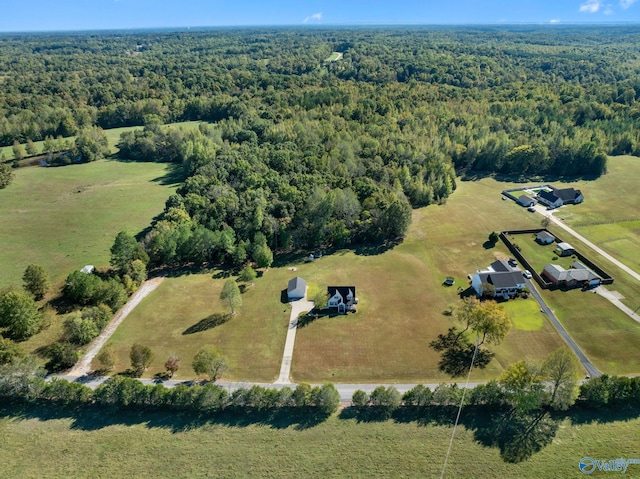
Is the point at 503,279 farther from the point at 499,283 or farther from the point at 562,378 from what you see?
the point at 562,378

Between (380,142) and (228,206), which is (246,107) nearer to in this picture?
(380,142)

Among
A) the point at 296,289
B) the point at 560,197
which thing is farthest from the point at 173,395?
the point at 560,197

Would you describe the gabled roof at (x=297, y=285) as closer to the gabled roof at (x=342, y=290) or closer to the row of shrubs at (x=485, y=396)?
the gabled roof at (x=342, y=290)

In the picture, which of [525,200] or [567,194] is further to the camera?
[567,194]

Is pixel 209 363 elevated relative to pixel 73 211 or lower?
lower

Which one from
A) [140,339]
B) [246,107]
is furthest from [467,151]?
[140,339]

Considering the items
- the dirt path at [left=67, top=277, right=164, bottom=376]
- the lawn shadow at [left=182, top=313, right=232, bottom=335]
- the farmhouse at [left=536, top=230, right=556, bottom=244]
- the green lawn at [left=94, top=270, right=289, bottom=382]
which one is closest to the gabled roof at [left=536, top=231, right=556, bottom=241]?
the farmhouse at [left=536, top=230, right=556, bottom=244]
